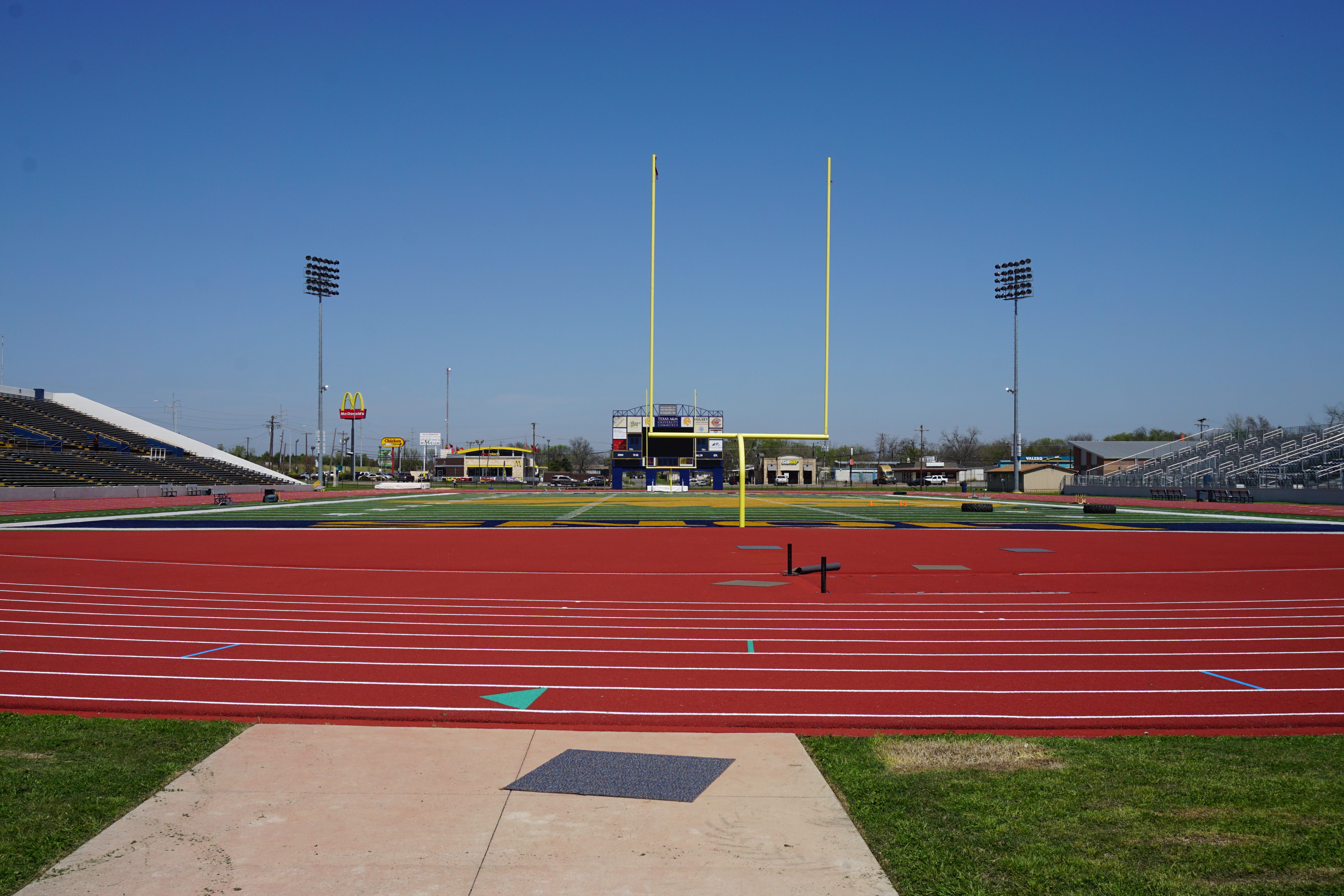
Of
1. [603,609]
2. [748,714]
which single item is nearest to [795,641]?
[748,714]

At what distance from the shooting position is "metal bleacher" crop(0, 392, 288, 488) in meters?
43.2

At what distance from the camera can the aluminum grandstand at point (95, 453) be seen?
4375 centimetres

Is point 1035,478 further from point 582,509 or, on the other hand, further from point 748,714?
point 748,714

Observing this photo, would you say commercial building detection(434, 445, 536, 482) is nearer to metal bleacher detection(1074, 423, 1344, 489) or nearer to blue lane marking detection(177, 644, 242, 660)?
metal bleacher detection(1074, 423, 1344, 489)

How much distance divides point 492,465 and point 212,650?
111 meters

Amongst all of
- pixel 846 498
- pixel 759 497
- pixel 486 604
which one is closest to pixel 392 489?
pixel 759 497

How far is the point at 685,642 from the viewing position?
8.86 meters

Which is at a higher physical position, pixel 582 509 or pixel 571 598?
pixel 571 598

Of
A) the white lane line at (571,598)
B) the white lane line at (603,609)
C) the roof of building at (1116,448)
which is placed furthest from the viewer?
the roof of building at (1116,448)

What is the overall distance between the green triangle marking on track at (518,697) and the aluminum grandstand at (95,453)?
4239 centimetres

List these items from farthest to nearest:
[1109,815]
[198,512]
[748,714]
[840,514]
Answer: [840,514] < [198,512] < [748,714] < [1109,815]

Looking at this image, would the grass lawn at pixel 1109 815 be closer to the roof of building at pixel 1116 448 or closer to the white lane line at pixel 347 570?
the white lane line at pixel 347 570

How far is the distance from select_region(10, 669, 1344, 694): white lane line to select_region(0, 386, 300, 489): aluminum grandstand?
132 feet

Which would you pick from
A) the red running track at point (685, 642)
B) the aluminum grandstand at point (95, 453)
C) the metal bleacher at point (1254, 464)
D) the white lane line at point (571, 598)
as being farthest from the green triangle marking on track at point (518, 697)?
the metal bleacher at point (1254, 464)
